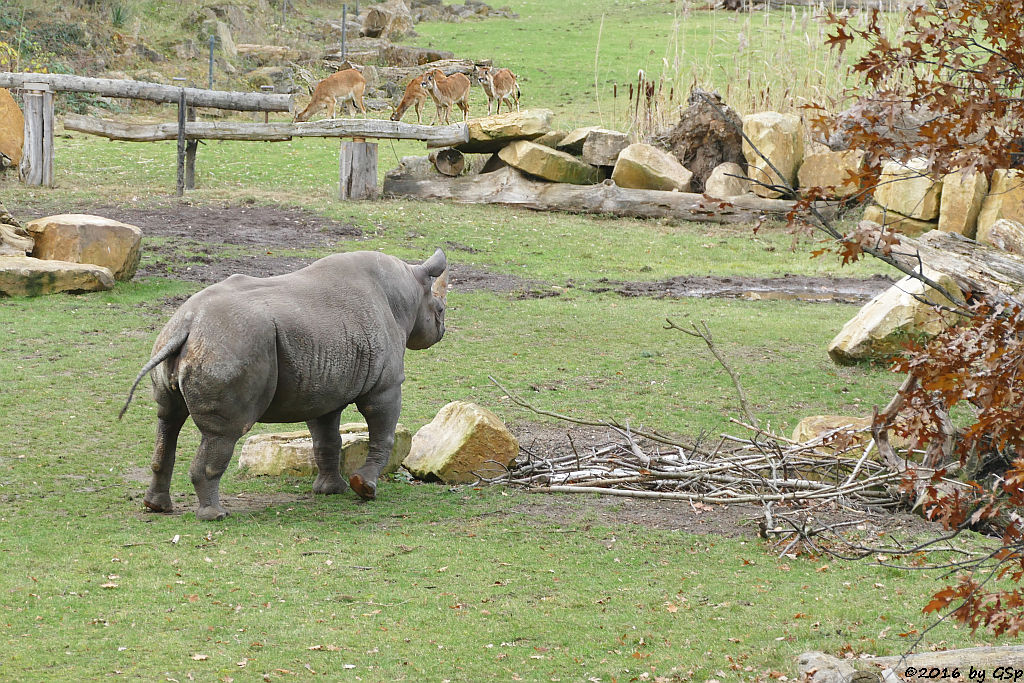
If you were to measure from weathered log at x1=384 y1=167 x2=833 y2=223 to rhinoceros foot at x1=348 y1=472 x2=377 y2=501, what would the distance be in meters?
13.3

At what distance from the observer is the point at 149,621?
561 cm

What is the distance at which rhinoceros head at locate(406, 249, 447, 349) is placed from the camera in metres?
8.70

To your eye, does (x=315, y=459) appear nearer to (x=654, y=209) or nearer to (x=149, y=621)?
(x=149, y=621)

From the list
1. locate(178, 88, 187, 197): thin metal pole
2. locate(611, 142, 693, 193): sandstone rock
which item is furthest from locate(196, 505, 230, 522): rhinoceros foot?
locate(611, 142, 693, 193): sandstone rock

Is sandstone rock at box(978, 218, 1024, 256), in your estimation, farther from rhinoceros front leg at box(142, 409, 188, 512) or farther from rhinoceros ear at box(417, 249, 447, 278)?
rhinoceros front leg at box(142, 409, 188, 512)

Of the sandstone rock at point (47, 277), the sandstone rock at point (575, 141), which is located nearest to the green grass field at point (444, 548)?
the sandstone rock at point (47, 277)

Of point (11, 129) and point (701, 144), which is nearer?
point (11, 129)

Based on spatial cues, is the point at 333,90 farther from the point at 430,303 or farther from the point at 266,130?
the point at 430,303

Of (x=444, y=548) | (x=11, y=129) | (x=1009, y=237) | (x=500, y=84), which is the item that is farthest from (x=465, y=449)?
(x=500, y=84)

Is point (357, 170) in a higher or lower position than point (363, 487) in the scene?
higher

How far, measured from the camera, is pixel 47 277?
44.9 feet

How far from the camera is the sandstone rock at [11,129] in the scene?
19031mm

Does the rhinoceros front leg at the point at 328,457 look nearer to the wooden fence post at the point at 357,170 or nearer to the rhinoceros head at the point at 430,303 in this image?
the rhinoceros head at the point at 430,303

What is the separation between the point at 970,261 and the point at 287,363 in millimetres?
5477
